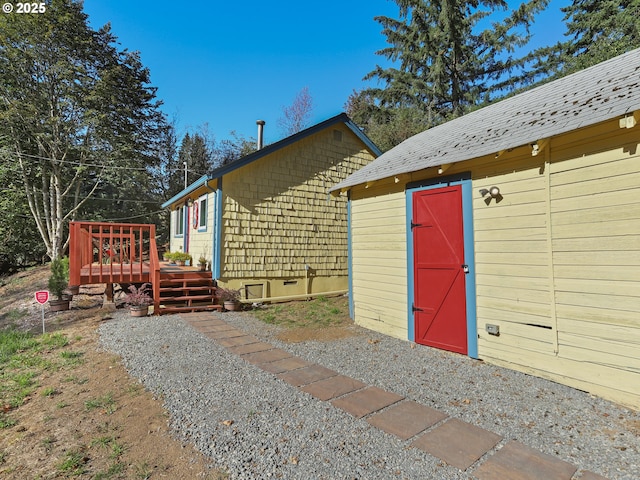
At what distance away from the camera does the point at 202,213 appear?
9109 millimetres

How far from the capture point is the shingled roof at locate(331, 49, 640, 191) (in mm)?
3426

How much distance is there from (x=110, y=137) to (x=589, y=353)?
67.8ft

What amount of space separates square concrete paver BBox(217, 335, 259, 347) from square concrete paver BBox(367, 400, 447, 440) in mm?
2754

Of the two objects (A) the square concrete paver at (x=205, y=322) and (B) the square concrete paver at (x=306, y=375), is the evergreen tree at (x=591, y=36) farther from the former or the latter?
(A) the square concrete paver at (x=205, y=322)

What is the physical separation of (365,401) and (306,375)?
2.87ft

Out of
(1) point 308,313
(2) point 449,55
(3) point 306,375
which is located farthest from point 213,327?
(2) point 449,55

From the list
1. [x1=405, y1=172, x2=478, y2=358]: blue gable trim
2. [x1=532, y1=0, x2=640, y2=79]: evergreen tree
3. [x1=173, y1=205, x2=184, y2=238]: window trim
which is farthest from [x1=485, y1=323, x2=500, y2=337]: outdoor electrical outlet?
[x1=532, y1=0, x2=640, y2=79]: evergreen tree

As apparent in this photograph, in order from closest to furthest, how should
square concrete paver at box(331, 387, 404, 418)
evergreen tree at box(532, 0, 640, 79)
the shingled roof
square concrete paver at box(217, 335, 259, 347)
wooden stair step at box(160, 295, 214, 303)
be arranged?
square concrete paver at box(331, 387, 404, 418), the shingled roof, square concrete paver at box(217, 335, 259, 347), wooden stair step at box(160, 295, 214, 303), evergreen tree at box(532, 0, 640, 79)

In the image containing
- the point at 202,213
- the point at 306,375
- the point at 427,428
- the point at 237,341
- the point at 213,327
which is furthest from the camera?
the point at 202,213

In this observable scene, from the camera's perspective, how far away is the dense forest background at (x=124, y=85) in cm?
1473

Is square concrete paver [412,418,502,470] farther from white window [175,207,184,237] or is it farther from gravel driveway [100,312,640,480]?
white window [175,207,184,237]

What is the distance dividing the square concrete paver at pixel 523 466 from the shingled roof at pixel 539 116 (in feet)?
10.1

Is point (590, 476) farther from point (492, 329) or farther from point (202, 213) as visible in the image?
point (202, 213)

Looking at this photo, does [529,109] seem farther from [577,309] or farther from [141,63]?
[141,63]
